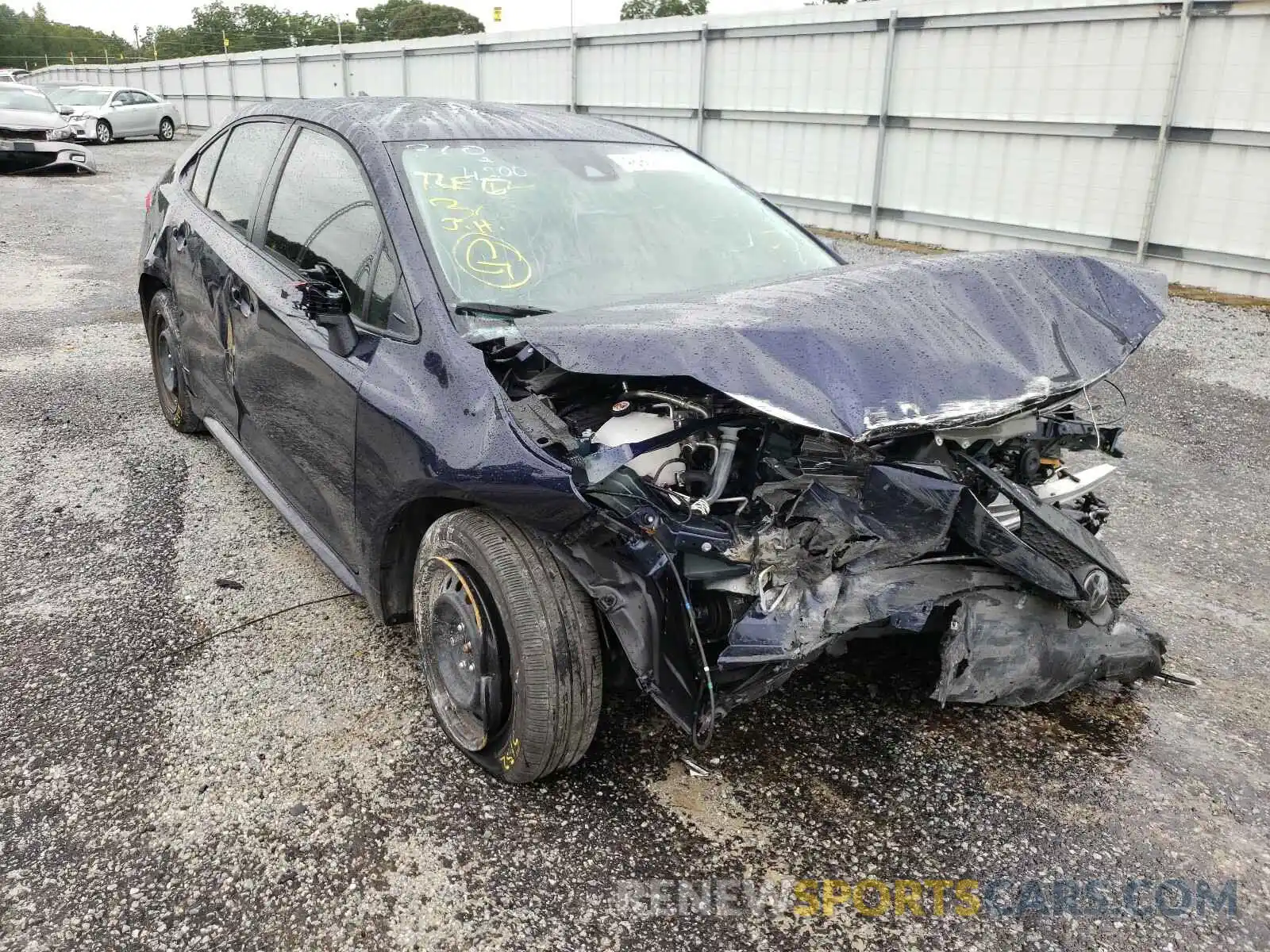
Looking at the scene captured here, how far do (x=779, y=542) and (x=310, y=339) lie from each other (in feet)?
5.48

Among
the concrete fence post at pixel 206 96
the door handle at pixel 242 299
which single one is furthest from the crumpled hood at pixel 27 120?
the door handle at pixel 242 299

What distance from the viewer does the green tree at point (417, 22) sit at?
60.0 meters

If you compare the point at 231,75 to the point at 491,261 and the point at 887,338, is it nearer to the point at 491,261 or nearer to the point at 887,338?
the point at 491,261

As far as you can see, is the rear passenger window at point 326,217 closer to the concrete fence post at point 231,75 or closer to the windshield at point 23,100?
the windshield at point 23,100

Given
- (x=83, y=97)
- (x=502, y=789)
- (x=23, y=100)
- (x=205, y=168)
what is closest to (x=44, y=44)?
(x=83, y=97)

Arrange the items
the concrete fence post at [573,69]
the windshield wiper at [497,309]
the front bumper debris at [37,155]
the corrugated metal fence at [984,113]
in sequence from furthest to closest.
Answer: the front bumper debris at [37,155], the concrete fence post at [573,69], the corrugated metal fence at [984,113], the windshield wiper at [497,309]

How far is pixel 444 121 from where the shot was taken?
3.23m

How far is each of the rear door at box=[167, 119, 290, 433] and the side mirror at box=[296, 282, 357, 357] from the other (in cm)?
86

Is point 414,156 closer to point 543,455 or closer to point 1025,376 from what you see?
point 543,455

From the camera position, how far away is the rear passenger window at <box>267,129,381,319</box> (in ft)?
9.31

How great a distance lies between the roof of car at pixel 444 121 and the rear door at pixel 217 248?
29 cm

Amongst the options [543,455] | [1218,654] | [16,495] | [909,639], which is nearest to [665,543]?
[543,455]

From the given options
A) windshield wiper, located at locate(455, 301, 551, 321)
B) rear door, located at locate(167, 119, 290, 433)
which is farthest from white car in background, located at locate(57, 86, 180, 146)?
windshield wiper, located at locate(455, 301, 551, 321)

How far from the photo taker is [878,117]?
10953mm
